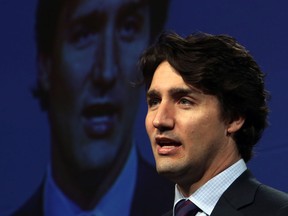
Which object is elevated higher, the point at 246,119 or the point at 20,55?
the point at 246,119

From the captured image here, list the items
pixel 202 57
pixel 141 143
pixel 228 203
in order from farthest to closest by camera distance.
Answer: pixel 141 143
pixel 202 57
pixel 228 203

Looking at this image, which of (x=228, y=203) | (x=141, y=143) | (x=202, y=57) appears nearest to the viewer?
(x=228, y=203)

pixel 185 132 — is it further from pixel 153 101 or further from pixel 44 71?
pixel 44 71

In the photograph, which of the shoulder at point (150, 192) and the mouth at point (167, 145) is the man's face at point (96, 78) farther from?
the mouth at point (167, 145)

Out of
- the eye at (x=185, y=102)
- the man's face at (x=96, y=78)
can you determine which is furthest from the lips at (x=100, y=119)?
the eye at (x=185, y=102)

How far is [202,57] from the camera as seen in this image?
1392 millimetres

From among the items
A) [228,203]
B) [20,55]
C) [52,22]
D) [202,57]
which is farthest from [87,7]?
[228,203]

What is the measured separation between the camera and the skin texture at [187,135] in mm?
1300

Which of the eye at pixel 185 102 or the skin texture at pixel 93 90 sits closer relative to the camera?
the eye at pixel 185 102

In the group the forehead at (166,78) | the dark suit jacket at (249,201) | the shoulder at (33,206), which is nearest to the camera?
the dark suit jacket at (249,201)

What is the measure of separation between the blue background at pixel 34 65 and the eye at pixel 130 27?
105 millimetres

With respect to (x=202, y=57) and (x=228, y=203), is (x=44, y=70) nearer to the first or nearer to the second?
(x=202, y=57)

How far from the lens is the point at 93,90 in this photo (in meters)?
2.25

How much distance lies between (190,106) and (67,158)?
99 centimetres
